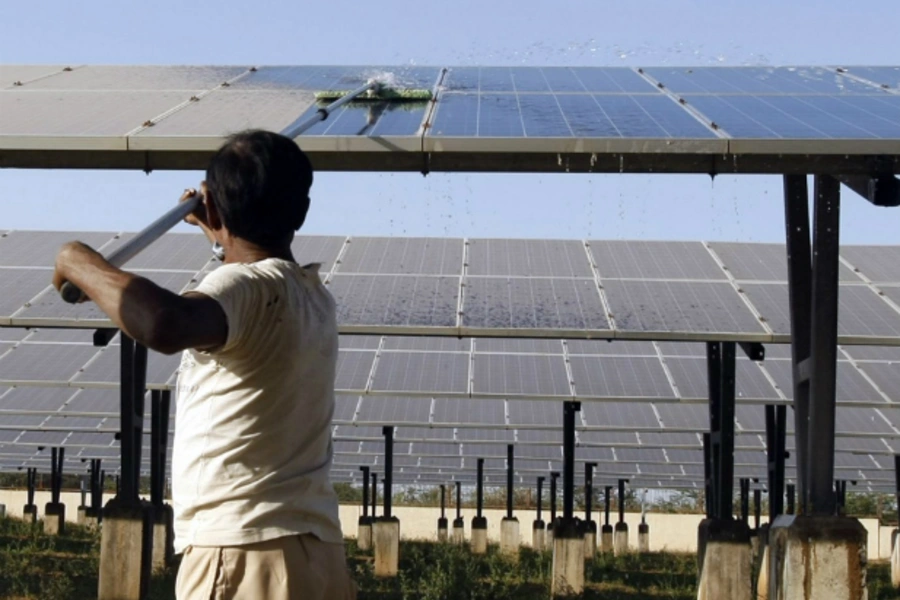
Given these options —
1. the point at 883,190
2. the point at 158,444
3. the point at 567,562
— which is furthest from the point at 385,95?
the point at 567,562

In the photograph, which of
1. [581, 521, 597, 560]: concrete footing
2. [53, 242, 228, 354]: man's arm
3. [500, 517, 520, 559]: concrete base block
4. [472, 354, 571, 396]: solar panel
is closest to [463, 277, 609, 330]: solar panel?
[472, 354, 571, 396]: solar panel

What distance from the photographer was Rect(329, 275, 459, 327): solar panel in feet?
45.5

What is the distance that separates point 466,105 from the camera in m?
8.27

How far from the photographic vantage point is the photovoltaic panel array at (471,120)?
695 cm

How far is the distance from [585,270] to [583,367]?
3099 mm

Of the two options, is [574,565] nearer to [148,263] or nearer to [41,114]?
[148,263]

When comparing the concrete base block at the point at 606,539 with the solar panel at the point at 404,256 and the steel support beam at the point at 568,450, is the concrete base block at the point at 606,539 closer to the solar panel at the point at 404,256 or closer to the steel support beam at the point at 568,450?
the steel support beam at the point at 568,450

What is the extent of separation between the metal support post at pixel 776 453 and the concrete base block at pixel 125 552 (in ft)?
21.3

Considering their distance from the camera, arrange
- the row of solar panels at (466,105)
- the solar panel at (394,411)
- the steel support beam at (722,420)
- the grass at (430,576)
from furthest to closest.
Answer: the solar panel at (394,411)
the grass at (430,576)
the steel support beam at (722,420)
the row of solar panels at (466,105)

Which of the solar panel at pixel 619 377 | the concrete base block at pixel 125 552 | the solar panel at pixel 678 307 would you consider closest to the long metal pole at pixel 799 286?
the solar panel at pixel 678 307

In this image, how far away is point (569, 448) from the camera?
19812 millimetres

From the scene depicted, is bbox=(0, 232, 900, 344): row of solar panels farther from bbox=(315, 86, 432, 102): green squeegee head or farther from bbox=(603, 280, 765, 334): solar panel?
bbox=(315, 86, 432, 102): green squeegee head

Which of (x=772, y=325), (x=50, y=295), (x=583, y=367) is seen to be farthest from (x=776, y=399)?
(x=50, y=295)

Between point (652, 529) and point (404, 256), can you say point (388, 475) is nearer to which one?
point (404, 256)
